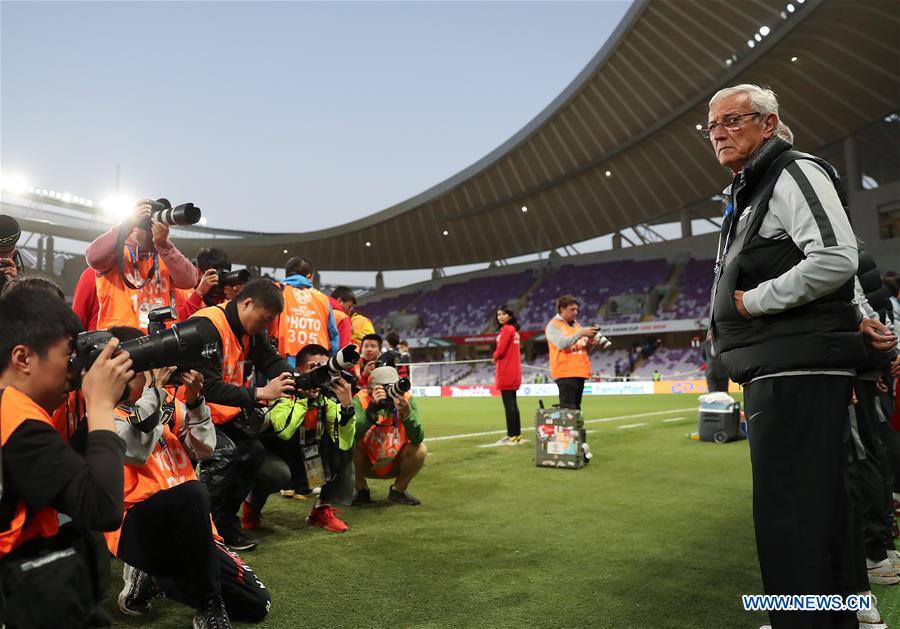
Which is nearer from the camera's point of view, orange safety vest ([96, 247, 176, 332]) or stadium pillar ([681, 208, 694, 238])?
orange safety vest ([96, 247, 176, 332])

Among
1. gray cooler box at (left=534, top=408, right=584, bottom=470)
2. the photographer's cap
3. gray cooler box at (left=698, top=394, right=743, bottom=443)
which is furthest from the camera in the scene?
gray cooler box at (left=698, top=394, right=743, bottom=443)

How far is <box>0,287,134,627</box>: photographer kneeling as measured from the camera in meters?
1.53

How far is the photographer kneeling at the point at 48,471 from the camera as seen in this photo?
1.53m

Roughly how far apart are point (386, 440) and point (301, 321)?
3.46 ft

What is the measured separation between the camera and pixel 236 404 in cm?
324

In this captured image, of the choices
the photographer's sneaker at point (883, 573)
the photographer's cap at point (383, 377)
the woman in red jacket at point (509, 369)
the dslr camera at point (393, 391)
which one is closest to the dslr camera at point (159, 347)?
the dslr camera at point (393, 391)

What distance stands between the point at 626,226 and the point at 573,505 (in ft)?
102

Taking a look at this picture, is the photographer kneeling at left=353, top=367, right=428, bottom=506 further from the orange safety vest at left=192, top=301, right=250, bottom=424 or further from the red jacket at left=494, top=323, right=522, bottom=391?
the red jacket at left=494, top=323, right=522, bottom=391

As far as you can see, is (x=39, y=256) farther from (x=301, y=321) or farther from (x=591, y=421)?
(x=301, y=321)

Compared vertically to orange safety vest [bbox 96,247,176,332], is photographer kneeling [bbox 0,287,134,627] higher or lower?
lower

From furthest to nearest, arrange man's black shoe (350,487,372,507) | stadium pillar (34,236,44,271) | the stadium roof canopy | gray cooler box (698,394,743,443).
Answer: stadium pillar (34,236,44,271), the stadium roof canopy, gray cooler box (698,394,743,443), man's black shoe (350,487,372,507)

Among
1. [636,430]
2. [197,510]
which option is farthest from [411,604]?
[636,430]

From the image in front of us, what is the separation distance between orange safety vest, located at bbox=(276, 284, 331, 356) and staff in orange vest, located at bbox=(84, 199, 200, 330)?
91cm

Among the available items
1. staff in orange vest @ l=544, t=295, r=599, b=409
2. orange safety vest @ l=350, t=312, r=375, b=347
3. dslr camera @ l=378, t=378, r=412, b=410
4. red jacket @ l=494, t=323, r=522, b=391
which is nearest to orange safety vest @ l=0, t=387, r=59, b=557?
dslr camera @ l=378, t=378, r=412, b=410
